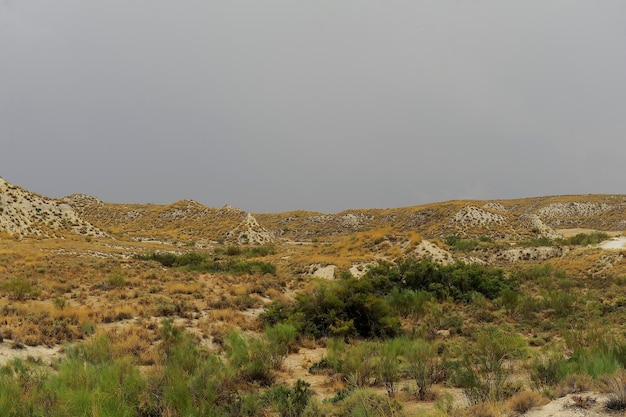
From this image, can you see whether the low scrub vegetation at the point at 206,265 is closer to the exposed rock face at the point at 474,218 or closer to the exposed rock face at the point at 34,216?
the exposed rock face at the point at 34,216

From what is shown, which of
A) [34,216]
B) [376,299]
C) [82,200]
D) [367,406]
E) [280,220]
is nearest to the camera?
[367,406]

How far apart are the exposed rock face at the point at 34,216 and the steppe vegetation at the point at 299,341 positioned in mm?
18077

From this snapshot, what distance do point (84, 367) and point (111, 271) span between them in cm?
1588

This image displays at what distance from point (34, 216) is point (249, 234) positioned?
83.9ft

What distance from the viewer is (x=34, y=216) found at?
134 ft

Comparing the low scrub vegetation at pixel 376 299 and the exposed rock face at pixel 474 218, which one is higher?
the exposed rock face at pixel 474 218

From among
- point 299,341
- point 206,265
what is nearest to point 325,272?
point 206,265

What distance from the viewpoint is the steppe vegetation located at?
5832mm

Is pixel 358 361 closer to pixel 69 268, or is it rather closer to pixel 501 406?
pixel 501 406

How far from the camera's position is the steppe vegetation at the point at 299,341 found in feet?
19.1

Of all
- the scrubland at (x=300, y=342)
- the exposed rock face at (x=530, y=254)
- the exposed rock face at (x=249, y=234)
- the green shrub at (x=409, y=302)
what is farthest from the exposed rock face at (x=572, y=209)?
the green shrub at (x=409, y=302)

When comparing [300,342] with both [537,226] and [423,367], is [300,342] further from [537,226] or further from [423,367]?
[537,226]

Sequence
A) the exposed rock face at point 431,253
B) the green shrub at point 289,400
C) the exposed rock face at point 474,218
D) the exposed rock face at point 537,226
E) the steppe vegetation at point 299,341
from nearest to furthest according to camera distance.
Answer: the steppe vegetation at point 299,341, the green shrub at point 289,400, the exposed rock face at point 431,253, the exposed rock face at point 537,226, the exposed rock face at point 474,218

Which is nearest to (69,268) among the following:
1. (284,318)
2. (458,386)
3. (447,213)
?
(284,318)
